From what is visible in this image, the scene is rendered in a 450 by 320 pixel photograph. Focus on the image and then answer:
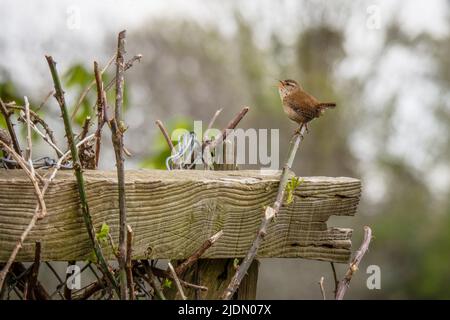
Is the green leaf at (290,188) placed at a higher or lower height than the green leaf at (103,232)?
higher

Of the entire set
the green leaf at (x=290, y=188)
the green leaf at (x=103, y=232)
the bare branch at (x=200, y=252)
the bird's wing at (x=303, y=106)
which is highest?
the bird's wing at (x=303, y=106)

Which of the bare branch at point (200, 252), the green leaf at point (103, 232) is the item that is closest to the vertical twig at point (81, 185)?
the green leaf at point (103, 232)

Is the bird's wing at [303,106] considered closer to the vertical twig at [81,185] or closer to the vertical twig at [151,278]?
the vertical twig at [151,278]

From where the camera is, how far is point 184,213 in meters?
1.51

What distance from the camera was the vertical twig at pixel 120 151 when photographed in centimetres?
126

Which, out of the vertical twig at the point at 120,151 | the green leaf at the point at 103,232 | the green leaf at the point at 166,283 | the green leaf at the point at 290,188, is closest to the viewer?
the vertical twig at the point at 120,151

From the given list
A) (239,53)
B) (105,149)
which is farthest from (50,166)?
(239,53)

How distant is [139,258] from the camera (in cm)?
147

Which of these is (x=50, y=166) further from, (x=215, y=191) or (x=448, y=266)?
(x=448, y=266)

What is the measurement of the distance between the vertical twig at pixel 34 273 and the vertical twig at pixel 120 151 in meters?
0.16
